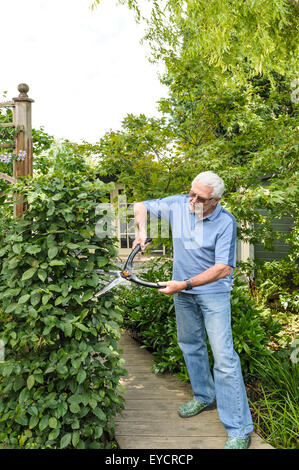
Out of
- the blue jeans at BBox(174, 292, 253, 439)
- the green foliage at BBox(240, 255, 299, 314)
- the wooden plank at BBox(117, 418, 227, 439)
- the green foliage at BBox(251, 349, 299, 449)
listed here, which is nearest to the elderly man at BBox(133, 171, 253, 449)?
the blue jeans at BBox(174, 292, 253, 439)

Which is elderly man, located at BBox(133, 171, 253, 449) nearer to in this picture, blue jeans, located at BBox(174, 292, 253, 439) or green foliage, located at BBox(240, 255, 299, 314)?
blue jeans, located at BBox(174, 292, 253, 439)

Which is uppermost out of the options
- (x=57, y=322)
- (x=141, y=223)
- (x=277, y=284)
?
(x=141, y=223)

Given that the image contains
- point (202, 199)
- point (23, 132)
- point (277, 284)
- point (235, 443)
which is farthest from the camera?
point (277, 284)

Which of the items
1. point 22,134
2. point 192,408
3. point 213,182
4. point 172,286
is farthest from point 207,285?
point 22,134

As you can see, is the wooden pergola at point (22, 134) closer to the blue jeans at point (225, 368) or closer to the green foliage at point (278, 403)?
the blue jeans at point (225, 368)

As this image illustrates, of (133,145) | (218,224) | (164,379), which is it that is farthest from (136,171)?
(164,379)

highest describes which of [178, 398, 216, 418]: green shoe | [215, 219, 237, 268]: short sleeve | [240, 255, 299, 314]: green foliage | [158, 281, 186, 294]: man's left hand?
[215, 219, 237, 268]: short sleeve

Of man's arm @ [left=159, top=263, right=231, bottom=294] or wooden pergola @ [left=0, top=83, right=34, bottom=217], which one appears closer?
man's arm @ [left=159, top=263, right=231, bottom=294]

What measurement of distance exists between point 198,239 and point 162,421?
1.18m

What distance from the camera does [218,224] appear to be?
7.45 ft

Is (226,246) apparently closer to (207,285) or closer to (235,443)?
(207,285)

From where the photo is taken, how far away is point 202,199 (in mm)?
2275

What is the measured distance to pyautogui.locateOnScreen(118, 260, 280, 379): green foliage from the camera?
299 centimetres
